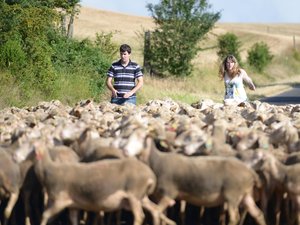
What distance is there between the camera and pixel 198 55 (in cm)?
3834

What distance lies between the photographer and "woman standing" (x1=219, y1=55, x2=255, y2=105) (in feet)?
47.2

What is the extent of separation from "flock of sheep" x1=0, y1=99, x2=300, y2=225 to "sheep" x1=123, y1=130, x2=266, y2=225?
0.01 m

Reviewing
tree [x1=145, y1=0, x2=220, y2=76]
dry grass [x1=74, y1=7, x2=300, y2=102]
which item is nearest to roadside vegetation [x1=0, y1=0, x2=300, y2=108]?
dry grass [x1=74, y1=7, x2=300, y2=102]

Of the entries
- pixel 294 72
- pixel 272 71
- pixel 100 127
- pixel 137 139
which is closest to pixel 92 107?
pixel 100 127

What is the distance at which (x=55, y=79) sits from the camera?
20.9 metres

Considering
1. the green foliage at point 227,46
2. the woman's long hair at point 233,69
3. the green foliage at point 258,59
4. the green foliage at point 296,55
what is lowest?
the green foliage at point 296,55

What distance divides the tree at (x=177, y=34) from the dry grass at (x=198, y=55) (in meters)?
0.88

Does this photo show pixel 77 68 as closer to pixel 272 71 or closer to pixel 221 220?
pixel 221 220

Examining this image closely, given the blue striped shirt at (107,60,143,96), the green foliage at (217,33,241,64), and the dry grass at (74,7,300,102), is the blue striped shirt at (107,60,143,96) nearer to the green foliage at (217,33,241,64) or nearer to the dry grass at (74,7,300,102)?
the dry grass at (74,7,300,102)

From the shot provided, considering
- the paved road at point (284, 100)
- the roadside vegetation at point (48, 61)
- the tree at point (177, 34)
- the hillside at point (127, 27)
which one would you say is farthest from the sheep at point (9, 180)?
the hillside at point (127, 27)

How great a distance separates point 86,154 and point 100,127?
1.44 m

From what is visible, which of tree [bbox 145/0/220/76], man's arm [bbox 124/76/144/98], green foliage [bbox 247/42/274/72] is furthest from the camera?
green foliage [bbox 247/42/274/72]

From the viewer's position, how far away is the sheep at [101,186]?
323 inches

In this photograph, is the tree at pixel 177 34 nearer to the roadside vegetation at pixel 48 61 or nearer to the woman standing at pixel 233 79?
the roadside vegetation at pixel 48 61
